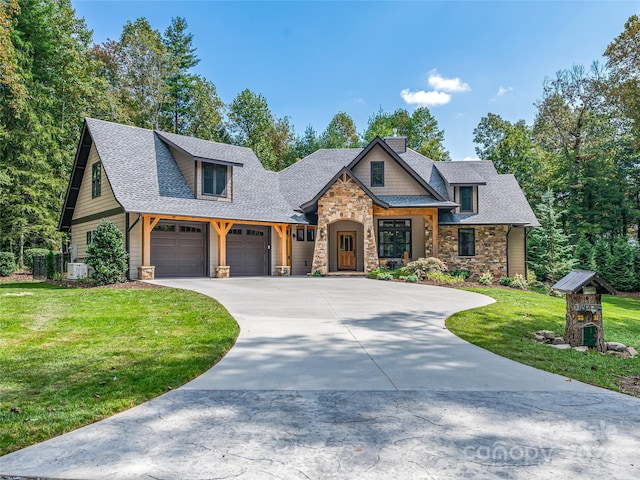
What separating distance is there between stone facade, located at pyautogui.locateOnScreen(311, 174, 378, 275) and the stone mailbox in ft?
43.0

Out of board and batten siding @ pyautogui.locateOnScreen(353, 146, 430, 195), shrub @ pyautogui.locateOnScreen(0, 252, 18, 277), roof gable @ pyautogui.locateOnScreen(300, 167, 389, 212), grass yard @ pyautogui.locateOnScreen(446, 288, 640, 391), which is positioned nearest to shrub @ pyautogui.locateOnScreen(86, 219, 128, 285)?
roof gable @ pyautogui.locateOnScreen(300, 167, 389, 212)

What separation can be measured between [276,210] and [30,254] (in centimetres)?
1369

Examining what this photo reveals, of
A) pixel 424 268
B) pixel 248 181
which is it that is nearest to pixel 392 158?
pixel 424 268

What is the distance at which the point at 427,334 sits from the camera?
7.15m

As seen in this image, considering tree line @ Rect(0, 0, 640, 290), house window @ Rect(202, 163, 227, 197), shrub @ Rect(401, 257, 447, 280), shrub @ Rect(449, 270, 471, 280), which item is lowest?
shrub @ Rect(449, 270, 471, 280)

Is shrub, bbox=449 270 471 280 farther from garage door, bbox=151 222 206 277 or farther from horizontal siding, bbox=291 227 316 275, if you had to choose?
garage door, bbox=151 222 206 277

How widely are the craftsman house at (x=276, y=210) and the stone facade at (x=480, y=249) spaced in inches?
2.0

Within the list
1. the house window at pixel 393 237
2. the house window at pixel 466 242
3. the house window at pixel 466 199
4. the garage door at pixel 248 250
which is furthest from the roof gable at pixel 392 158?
the garage door at pixel 248 250

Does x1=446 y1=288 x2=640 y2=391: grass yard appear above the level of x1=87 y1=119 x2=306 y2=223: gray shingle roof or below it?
below

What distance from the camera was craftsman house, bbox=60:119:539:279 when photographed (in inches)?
695

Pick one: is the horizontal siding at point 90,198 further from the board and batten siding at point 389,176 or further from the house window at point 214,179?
the board and batten siding at point 389,176

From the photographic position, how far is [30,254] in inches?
896

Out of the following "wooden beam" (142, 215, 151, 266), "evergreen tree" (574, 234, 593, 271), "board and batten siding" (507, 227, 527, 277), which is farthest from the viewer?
"evergreen tree" (574, 234, 593, 271)

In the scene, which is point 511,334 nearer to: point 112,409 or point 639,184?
point 112,409
